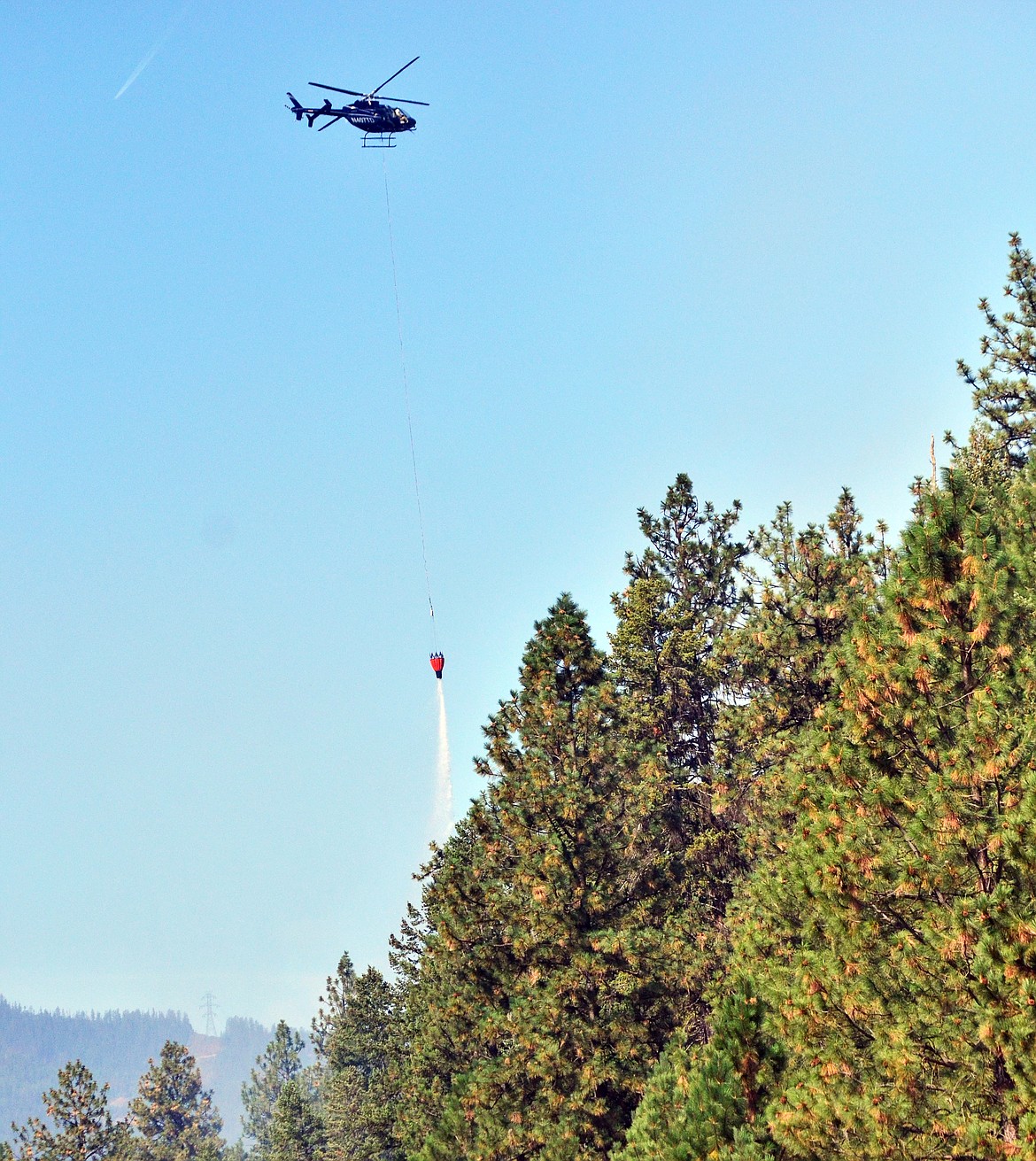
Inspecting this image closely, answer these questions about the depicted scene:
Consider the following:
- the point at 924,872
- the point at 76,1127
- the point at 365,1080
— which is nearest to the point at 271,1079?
the point at 76,1127

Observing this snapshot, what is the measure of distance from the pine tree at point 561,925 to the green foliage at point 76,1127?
2282 inches

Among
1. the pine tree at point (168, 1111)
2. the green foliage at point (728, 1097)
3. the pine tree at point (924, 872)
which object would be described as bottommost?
the pine tree at point (168, 1111)

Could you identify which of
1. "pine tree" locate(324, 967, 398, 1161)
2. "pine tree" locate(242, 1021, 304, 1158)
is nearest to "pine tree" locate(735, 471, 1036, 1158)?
"pine tree" locate(324, 967, 398, 1161)

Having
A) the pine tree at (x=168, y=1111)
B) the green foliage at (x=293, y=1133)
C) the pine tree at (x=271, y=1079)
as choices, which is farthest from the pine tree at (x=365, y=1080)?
the pine tree at (x=271, y=1079)

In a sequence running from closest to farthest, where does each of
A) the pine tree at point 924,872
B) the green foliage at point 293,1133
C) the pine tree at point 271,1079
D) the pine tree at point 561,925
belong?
the pine tree at point 924,872 < the pine tree at point 561,925 < the green foliage at point 293,1133 < the pine tree at point 271,1079

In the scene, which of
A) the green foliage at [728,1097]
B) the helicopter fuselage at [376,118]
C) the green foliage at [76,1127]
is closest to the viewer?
the green foliage at [728,1097]

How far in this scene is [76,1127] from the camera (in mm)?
82500

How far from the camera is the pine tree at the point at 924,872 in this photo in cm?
1504

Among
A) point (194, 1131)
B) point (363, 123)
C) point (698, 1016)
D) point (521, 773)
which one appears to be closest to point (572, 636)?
point (521, 773)

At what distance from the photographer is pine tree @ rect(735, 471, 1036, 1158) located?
15039 millimetres

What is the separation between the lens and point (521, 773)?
33.6 meters

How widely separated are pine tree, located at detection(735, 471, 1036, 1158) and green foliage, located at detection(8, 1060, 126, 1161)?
75.3 meters

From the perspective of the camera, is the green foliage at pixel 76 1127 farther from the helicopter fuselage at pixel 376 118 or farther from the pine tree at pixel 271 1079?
the pine tree at pixel 271 1079

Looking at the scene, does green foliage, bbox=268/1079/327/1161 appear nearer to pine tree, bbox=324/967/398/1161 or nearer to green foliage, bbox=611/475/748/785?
pine tree, bbox=324/967/398/1161
